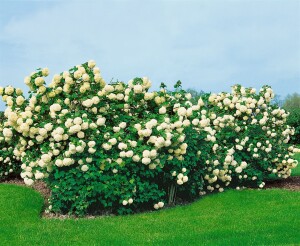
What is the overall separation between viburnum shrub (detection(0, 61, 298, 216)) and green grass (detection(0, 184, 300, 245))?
1.66 feet

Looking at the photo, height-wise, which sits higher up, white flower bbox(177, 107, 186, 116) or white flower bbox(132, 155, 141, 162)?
white flower bbox(177, 107, 186, 116)

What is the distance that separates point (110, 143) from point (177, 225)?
202cm

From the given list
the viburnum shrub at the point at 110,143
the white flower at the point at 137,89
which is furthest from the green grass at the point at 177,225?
the white flower at the point at 137,89

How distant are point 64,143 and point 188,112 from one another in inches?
107

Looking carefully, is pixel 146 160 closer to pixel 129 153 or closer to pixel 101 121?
pixel 129 153

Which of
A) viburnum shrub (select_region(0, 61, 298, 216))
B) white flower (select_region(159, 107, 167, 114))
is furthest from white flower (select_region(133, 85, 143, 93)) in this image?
white flower (select_region(159, 107, 167, 114))

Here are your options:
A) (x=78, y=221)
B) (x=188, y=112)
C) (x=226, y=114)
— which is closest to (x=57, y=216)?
(x=78, y=221)

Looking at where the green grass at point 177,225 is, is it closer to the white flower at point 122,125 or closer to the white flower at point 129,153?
the white flower at point 129,153

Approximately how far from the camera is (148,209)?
10.9 m

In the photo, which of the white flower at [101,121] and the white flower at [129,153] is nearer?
the white flower at [129,153]

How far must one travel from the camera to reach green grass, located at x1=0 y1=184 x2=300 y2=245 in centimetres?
832

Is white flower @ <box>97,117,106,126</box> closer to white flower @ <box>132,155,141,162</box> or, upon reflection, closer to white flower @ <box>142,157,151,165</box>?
white flower @ <box>132,155,141,162</box>

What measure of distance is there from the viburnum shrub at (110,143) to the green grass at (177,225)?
0.51 m

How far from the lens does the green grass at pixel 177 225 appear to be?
27.3 feet
